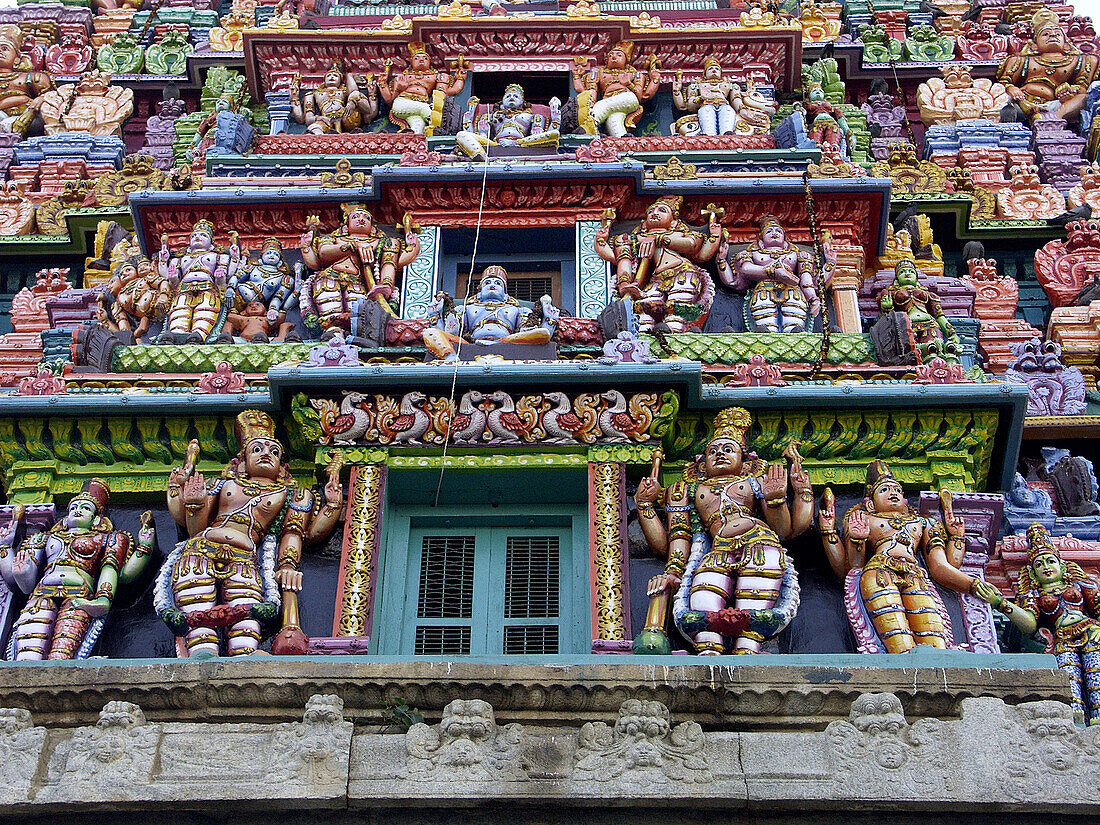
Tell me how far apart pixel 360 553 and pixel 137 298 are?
4.90 m

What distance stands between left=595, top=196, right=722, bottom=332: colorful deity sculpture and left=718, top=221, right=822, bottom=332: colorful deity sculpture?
390 mm

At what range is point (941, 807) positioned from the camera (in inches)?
371

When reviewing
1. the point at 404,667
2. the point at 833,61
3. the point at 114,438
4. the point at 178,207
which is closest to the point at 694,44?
the point at 833,61

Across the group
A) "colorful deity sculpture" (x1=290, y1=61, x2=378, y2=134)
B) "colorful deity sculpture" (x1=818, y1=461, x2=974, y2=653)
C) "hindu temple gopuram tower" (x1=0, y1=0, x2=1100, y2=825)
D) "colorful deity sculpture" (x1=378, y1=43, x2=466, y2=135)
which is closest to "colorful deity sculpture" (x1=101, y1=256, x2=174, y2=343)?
"hindu temple gopuram tower" (x1=0, y1=0, x2=1100, y2=825)

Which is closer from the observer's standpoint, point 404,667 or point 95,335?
point 404,667

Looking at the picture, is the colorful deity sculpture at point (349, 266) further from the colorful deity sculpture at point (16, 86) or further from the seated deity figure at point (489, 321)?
the colorful deity sculpture at point (16, 86)

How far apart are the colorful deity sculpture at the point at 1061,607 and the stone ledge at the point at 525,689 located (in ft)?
8.37

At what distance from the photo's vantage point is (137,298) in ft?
52.8

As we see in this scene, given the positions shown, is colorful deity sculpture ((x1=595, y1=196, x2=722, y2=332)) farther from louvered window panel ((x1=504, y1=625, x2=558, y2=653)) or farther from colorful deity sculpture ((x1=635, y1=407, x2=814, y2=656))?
louvered window panel ((x1=504, y1=625, x2=558, y2=653))

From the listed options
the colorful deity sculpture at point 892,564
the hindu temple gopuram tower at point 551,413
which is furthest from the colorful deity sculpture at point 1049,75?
the colorful deity sculpture at point 892,564

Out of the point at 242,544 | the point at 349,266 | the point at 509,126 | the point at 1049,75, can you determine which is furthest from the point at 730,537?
the point at 1049,75

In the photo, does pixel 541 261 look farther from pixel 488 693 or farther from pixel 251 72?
pixel 488 693

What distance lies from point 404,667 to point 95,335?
609 cm

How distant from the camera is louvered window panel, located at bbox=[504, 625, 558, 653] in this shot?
41.6ft
